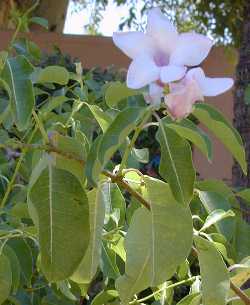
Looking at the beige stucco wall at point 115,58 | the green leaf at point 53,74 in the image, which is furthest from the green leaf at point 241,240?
the beige stucco wall at point 115,58

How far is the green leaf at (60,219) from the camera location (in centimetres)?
92

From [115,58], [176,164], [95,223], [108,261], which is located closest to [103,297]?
[108,261]

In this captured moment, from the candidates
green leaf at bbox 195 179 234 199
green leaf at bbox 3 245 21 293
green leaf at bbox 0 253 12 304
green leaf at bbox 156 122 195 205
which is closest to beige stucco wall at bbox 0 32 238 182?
green leaf at bbox 195 179 234 199

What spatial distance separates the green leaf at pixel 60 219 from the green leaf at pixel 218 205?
1.11 feet

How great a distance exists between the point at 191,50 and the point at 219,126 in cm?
15

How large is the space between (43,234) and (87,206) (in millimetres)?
63

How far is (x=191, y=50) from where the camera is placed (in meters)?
0.81

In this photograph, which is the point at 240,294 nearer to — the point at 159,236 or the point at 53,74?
the point at 159,236

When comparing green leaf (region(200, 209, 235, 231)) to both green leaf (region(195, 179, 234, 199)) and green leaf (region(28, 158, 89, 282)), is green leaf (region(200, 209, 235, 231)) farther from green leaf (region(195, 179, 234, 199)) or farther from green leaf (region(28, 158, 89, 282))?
green leaf (region(28, 158, 89, 282))

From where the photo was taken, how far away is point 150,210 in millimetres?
961

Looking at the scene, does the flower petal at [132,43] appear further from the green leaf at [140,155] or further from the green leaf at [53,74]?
the green leaf at [140,155]

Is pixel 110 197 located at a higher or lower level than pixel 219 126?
lower

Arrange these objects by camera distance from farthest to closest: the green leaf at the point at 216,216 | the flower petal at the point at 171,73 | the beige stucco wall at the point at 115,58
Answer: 1. the beige stucco wall at the point at 115,58
2. the green leaf at the point at 216,216
3. the flower petal at the point at 171,73

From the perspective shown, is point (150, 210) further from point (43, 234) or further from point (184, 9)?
point (184, 9)
